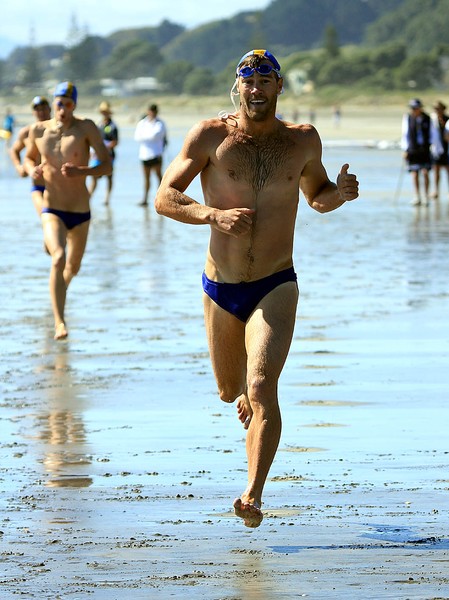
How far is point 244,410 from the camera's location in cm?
729

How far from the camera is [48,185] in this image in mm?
12469

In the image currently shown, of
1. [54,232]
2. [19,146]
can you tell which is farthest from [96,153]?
[19,146]

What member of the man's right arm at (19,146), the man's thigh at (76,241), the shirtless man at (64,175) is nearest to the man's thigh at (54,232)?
the shirtless man at (64,175)

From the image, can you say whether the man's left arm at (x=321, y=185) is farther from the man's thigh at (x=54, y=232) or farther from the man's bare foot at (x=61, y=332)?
the man's thigh at (x=54, y=232)

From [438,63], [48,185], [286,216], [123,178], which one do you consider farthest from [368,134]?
[438,63]

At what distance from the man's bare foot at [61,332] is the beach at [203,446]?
10cm

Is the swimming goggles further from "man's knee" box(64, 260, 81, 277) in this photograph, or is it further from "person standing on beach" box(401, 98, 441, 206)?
"person standing on beach" box(401, 98, 441, 206)

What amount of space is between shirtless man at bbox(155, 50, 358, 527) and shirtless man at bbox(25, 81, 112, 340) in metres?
5.29

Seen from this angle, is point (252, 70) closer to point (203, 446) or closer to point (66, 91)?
point (203, 446)

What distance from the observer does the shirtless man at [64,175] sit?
1229 centimetres

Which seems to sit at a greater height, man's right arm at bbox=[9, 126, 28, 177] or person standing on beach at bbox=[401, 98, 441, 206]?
man's right arm at bbox=[9, 126, 28, 177]

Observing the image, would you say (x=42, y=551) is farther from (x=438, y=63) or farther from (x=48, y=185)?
(x=438, y=63)

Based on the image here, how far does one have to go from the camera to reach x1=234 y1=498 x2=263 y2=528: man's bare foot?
618cm

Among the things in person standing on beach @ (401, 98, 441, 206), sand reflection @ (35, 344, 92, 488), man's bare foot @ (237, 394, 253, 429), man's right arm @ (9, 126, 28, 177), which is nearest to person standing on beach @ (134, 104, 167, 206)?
person standing on beach @ (401, 98, 441, 206)
